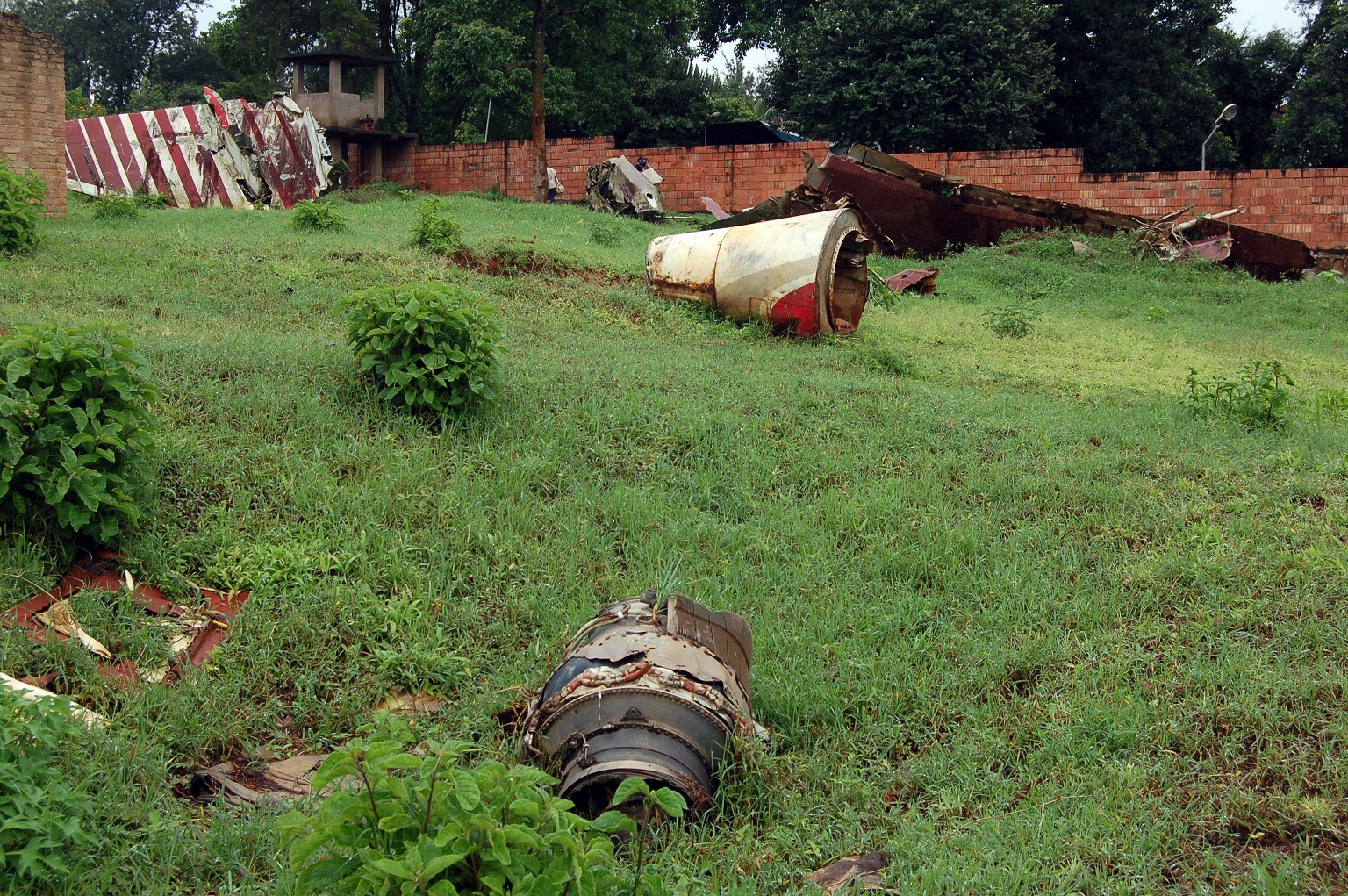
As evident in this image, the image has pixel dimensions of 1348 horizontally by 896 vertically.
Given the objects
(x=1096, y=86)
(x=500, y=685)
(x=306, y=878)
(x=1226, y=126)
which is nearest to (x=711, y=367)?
(x=500, y=685)

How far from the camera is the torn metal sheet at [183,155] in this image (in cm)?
1496

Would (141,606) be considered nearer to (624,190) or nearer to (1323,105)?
(624,190)

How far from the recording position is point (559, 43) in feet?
69.1

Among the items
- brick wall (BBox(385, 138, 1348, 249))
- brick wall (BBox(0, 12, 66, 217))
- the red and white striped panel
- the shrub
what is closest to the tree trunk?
brick wall (BBox(385, 138, 1348, 249))

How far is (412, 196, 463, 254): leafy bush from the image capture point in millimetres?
8336

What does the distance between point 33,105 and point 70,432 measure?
9.23 m

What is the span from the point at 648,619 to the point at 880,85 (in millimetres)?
18657

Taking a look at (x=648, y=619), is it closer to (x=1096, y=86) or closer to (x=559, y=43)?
(x=559, y=43)

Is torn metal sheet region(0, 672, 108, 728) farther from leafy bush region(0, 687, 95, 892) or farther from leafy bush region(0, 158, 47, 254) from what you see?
leafy bush region(0, 158, 47, 254)

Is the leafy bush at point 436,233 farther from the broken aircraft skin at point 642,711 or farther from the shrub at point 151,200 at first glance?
the shrub at point 151,200

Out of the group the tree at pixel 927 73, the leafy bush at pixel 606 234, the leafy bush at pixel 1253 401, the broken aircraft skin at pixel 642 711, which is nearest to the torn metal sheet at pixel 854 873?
the broken aircraft skin at pixel 642 711

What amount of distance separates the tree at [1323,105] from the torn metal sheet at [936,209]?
31.1 feet

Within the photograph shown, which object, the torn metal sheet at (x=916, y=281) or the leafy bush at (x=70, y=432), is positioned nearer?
the leafy bush at (x=70, y=432)

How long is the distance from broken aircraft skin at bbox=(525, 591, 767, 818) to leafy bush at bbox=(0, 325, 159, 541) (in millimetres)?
1692
